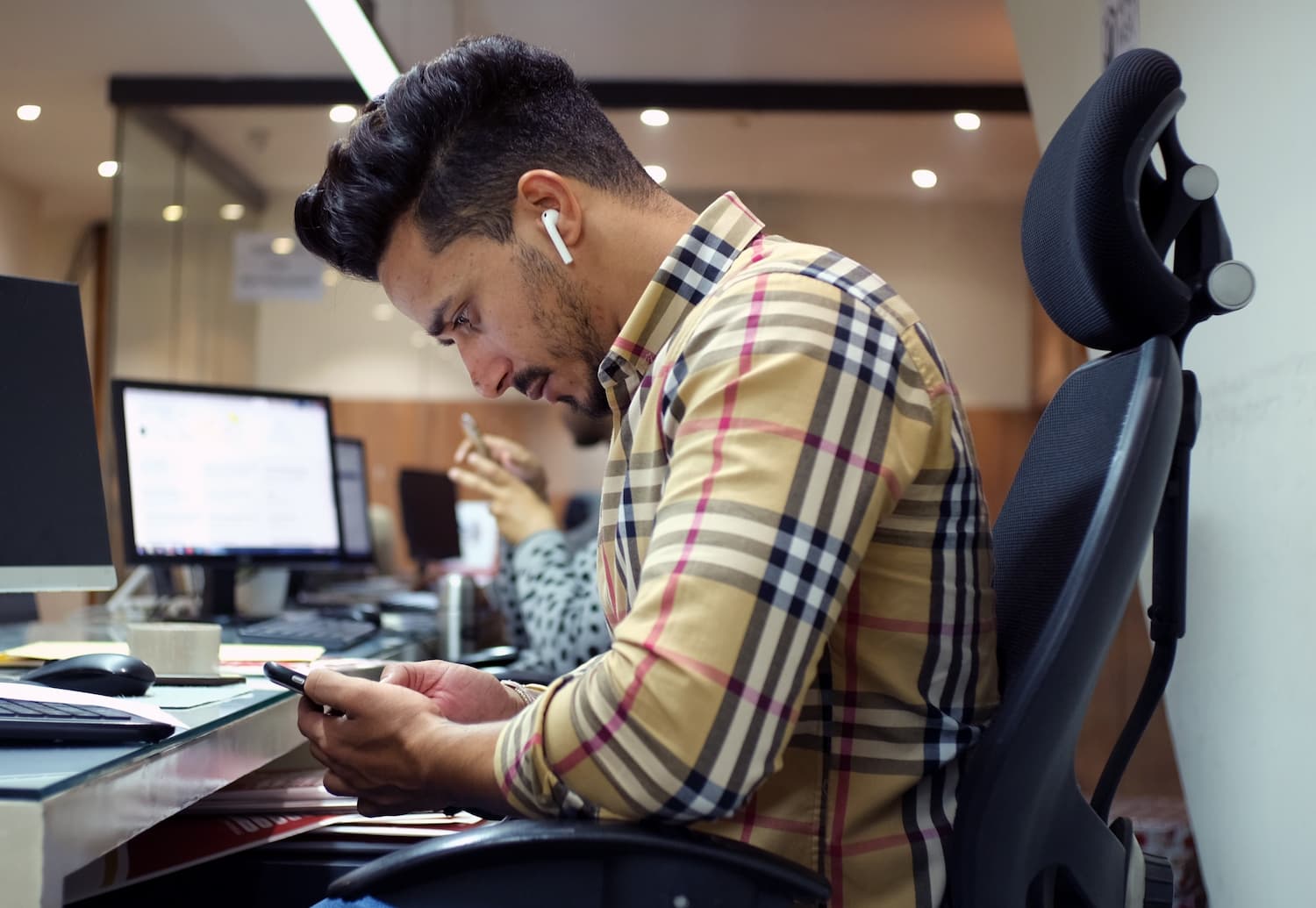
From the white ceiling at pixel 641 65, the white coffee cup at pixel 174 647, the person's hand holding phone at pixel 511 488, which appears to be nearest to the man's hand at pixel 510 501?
the person's hand holding phone at pixel 511 488

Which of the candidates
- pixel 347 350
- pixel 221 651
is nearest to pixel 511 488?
pixel 221 651

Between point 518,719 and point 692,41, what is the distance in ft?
13.5

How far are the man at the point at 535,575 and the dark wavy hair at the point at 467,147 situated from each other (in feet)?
2.45

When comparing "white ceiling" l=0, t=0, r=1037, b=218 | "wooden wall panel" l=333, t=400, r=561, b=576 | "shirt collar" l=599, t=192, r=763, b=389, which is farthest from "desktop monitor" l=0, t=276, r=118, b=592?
"wooden wall panel" l=333, t=400, r=561, b=576

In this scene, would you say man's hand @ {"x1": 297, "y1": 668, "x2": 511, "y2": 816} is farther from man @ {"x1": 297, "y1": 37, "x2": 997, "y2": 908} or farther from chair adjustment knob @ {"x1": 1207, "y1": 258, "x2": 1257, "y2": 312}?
chair adjustment knob @ {"x1": 1207, "y1": 258, "x2": 1257, "y2": 312}

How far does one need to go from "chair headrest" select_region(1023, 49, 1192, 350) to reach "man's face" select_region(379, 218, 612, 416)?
16.3 inches

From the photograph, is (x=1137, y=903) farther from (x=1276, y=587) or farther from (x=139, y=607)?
(x=139, y=607)

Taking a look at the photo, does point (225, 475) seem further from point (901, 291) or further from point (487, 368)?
point (901, 291)

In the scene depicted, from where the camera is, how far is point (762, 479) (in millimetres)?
732

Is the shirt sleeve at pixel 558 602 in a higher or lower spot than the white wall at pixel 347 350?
lower

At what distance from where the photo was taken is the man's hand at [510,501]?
2203 mm

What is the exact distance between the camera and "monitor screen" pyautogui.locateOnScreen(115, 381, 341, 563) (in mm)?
2158

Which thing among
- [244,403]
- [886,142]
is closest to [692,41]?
[886,142]

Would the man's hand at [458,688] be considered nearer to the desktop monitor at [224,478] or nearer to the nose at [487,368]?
the nose at [487,368]
